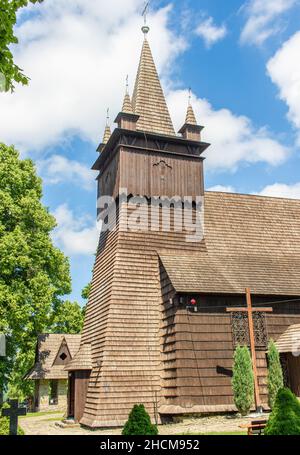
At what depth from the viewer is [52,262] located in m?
27.3

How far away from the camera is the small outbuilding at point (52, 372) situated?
30.3 meters

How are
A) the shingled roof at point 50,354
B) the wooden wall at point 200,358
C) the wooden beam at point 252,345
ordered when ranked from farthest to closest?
the shingled roof at point 50,354
the wooden wall at point 200,358
the wooden beam at point 252,345

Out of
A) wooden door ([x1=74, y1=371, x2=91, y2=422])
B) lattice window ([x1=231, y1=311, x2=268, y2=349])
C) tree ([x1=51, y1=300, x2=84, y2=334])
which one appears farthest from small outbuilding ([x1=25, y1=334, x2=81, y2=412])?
lattice window ([x1=231, y1=311, x2=268, y2=349])

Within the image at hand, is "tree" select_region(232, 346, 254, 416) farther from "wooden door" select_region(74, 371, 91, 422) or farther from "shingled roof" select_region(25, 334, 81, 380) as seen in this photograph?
"shingled roof" select_region(25, 334, 81, 380)

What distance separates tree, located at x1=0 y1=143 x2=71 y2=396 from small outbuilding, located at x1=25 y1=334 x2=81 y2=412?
3.32 meters

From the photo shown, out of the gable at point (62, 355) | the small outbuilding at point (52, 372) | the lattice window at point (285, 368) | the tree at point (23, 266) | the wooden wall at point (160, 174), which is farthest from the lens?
the gable at point (62, 355)

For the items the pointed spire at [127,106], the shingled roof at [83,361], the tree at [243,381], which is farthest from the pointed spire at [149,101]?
the tree at [243,381]

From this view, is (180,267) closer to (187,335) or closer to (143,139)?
(187,335)

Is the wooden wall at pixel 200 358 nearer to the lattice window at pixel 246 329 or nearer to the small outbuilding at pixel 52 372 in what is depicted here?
the lattice window at pixel 246 329

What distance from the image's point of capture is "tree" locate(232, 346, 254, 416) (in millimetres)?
16172

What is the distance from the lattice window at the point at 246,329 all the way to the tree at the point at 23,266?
11522 mm
